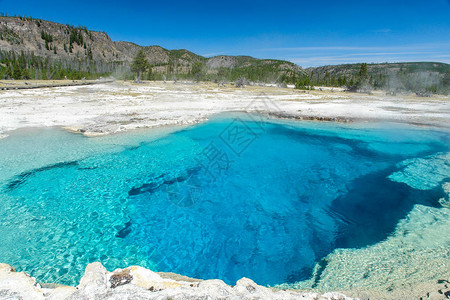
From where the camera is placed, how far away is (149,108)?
25.1 m

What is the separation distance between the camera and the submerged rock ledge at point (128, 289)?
11.6 ft

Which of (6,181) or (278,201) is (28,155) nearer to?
(6,181)

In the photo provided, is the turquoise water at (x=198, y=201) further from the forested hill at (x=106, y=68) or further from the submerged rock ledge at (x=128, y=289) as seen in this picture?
the forested hill at (x=106, y=68)

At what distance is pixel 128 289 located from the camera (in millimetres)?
3635

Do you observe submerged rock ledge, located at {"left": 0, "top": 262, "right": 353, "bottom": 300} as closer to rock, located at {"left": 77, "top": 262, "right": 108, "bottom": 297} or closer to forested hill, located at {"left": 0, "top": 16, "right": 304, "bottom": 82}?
rock, located at {"left": 77, "top": 262, "right": 108, "bottom": 297}

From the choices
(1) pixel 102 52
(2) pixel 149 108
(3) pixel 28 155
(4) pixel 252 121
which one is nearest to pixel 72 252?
(3) pixel 28 155

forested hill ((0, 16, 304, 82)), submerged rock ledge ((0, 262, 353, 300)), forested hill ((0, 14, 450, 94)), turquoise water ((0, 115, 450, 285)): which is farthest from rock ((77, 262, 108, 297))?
forested hill ((0, 16, 304, 82))

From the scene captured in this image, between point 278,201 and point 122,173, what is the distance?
22.6 feet

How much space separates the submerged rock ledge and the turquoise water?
1.63 metres

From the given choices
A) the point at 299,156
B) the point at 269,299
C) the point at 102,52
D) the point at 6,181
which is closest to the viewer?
the point at 269,299

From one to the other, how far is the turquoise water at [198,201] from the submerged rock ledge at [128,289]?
1.63 meters

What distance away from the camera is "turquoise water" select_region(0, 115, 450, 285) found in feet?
20.3

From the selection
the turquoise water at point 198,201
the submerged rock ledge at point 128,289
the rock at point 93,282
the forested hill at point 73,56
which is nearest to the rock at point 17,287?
the submerged rock ledge at point 128,289

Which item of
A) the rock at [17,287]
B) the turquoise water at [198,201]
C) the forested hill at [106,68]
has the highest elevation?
the forested hill at [106,68]
